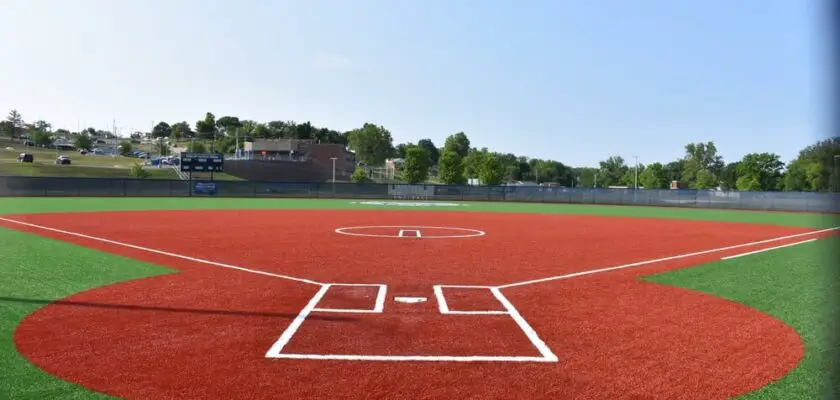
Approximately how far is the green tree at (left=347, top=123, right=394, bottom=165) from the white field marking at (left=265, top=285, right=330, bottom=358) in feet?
491

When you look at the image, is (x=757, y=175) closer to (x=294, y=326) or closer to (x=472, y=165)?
(x=472, y=165)

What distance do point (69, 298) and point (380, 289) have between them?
442 cm

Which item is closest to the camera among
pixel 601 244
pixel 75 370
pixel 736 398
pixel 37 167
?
pixel 736 398

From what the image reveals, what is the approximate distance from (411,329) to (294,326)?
137 centimetres

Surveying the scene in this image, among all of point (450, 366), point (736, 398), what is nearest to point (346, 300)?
point (450, 366)

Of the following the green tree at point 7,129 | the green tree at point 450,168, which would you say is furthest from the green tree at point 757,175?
the green tree at point 7,129

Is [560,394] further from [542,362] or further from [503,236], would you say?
[503,236]

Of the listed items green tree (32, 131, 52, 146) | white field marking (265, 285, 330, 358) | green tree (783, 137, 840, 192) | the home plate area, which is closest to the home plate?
the home plate area

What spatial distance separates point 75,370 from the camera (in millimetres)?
4980

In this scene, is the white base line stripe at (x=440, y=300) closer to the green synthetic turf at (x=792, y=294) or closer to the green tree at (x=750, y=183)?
the green synthetic turf at (x=792, y=294)

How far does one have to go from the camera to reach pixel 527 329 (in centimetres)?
658

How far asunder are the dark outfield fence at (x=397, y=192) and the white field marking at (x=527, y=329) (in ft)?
121

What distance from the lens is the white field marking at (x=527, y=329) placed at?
5.64 metres

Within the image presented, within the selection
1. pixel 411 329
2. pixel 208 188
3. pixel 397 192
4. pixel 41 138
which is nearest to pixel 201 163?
pixel 208 188
